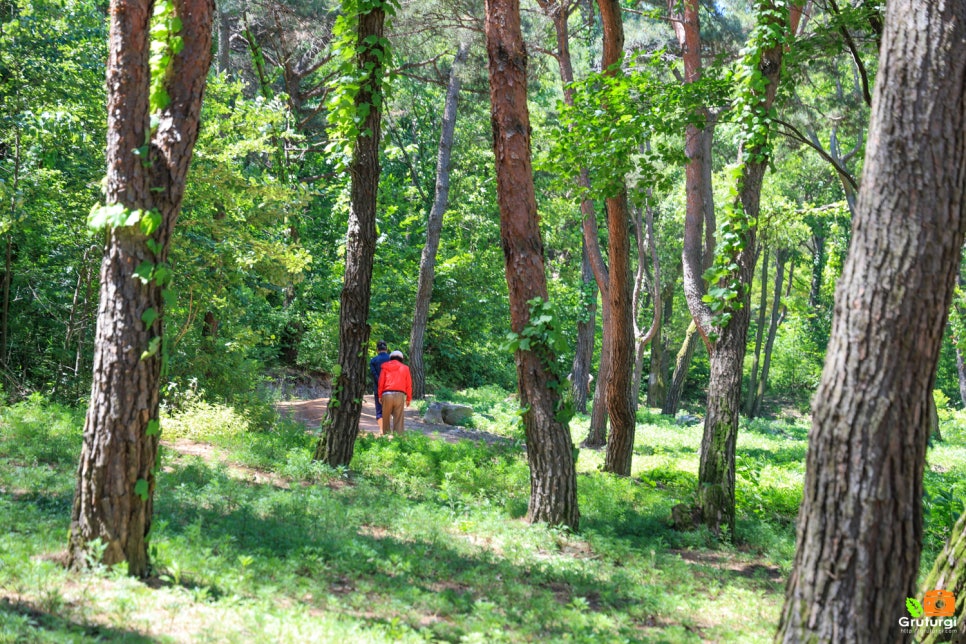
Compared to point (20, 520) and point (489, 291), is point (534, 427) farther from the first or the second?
point (489, 291)

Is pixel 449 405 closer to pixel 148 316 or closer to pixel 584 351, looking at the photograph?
pixel 584 351

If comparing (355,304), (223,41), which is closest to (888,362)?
(355,304)

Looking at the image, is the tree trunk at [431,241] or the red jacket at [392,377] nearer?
the red jacket at [392,377]

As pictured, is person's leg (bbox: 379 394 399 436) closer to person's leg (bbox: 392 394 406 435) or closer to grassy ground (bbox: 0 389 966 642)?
person's leg (bbox: 392 394 406 435)

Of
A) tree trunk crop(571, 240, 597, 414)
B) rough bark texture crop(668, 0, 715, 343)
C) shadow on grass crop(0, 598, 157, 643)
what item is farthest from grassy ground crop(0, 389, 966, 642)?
tree trunk crop(571, 240, 597, 414)

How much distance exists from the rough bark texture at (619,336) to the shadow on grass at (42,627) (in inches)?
303

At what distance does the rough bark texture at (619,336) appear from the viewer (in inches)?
413

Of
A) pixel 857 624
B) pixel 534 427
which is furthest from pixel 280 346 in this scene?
pixel 857 624

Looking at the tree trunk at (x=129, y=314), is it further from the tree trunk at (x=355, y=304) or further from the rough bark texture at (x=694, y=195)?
the rough bark texture at (x=694, y=195)

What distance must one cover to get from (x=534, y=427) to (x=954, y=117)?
4803 mm

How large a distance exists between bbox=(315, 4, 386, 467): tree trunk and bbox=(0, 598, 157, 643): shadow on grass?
5.00 meters

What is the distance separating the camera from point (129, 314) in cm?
461

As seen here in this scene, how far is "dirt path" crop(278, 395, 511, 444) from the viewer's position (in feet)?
43.5

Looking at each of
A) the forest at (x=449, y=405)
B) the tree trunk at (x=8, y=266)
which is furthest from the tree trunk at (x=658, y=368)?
the tree trunk at (x=8, y=266)
